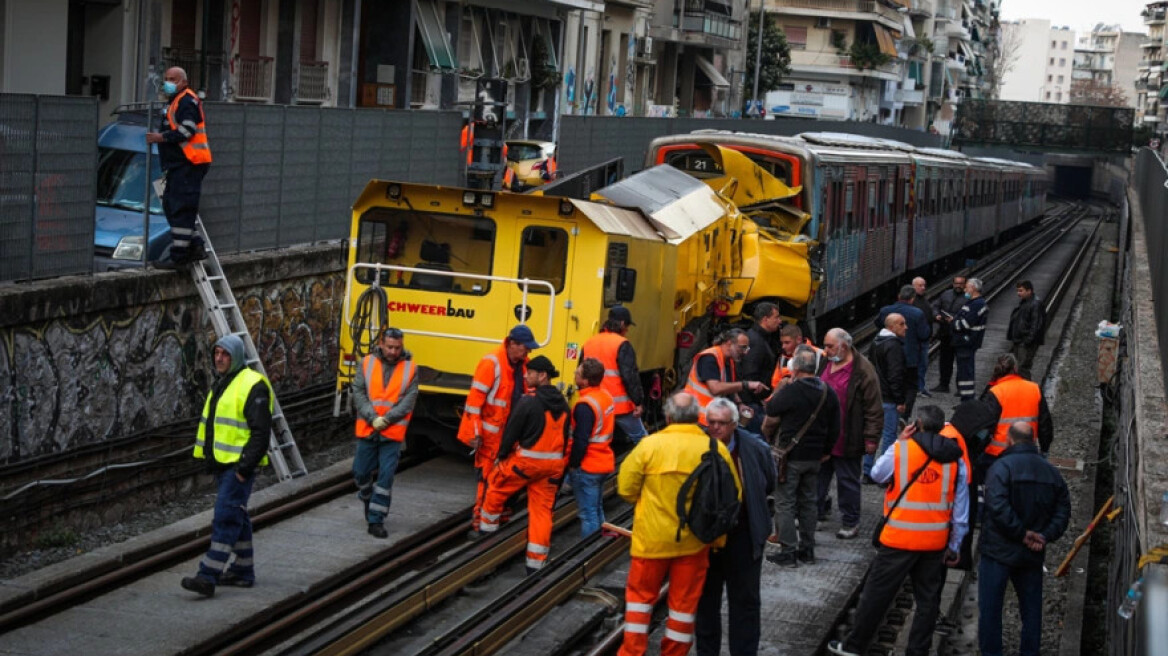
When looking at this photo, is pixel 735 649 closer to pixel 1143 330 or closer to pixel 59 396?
pixel 59 396

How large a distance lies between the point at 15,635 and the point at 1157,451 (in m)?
7.64

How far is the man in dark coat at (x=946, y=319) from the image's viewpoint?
19453 mm

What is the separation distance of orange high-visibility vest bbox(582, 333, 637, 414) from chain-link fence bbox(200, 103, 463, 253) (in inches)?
210

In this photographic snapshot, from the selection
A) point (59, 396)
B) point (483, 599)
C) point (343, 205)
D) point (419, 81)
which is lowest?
point (483, 599)

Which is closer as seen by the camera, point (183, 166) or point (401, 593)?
point (401, 593)

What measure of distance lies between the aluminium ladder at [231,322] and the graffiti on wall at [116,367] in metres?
0.23

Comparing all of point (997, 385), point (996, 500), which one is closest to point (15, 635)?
point (996, 500)

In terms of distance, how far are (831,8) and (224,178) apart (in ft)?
246

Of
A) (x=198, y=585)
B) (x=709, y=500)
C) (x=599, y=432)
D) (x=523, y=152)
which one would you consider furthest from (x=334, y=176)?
(x=523, y=152)

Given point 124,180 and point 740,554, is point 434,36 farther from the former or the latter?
point 740,554

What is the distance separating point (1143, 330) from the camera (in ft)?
60.6

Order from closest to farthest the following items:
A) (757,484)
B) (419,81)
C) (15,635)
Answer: (757,484) → (15,635) → (419,81)

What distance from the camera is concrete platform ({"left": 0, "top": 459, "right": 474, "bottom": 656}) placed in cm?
954

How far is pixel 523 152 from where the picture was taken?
3403cm
